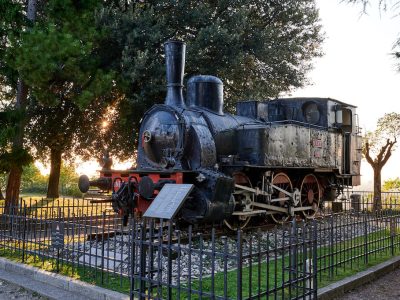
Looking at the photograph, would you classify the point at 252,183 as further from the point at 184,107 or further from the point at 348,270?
the point at 348,270

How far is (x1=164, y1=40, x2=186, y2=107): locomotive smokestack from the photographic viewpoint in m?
10.1

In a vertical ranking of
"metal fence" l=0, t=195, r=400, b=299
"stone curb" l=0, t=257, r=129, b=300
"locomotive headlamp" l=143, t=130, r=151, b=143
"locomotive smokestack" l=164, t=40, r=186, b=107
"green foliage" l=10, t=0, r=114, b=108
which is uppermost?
"green foliage" l=10, t=0, r=114, b=108

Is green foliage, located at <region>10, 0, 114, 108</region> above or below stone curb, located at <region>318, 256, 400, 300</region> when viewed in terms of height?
above

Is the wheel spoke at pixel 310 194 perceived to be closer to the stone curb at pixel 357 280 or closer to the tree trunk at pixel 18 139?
the stone curb at pixel 357 280

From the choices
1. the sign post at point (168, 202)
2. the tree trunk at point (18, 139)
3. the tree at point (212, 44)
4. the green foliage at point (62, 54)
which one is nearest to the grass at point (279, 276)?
the sign post at point (168, 202)

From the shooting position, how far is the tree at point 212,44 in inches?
607

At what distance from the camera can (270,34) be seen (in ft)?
57.2

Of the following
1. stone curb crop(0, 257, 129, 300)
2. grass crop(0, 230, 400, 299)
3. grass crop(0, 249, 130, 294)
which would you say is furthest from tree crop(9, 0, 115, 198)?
stone curb crop(0, 257, 129, 300)

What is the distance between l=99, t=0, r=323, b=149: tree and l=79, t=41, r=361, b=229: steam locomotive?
3.92 m

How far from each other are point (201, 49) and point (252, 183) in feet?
21.5

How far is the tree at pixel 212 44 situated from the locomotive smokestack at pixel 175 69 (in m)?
4.80

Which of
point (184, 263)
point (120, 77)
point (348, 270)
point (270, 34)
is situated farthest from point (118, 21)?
point (348, 270)

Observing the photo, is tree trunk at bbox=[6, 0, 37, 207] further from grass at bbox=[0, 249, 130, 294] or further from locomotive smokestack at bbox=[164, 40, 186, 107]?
grass at bbox=[0, 249, 130, 294]

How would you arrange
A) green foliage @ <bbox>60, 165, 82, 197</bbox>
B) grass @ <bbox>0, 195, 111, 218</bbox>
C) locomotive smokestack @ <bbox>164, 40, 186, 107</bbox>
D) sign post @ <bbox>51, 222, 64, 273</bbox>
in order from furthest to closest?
1. green foliage @ <bbox>60, 165, 82, 197</bbox>
2. locomotive smokestack @ <bbox>164, 40, 186, 107</bbox>
3. grass @ <bbox>0, 195, 111, 218</bbox>
4. sign post @ <bbox>51, 222, 64, 273</bbox>
